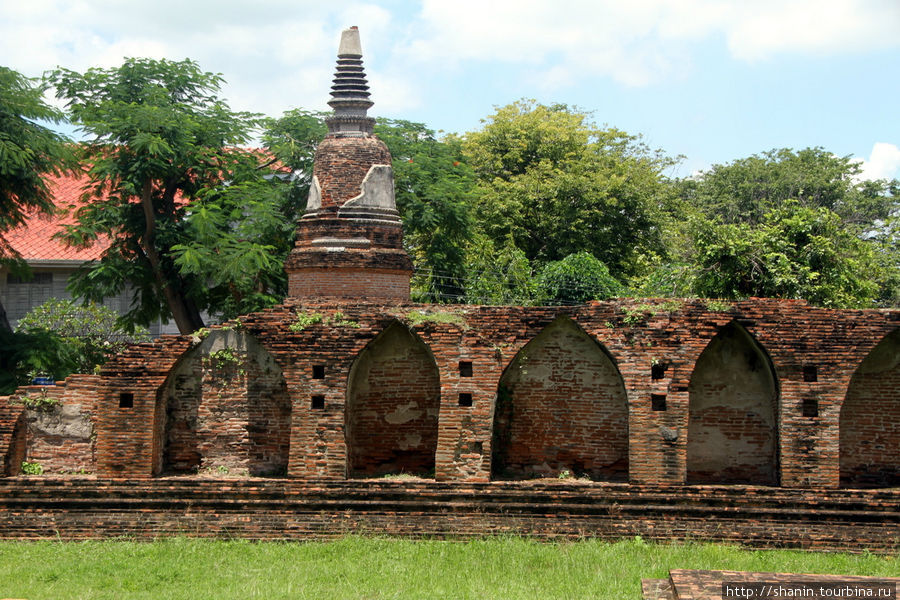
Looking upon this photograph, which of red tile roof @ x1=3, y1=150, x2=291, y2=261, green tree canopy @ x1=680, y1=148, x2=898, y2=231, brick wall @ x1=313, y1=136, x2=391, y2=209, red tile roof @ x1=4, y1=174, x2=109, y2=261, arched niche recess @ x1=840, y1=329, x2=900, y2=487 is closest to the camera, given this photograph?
arched niche recess @ x1=840, y1=329, x2=900, y2=487

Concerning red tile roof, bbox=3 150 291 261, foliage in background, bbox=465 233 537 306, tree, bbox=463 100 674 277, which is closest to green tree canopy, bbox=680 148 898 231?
tree, bbox=463 100 674 277

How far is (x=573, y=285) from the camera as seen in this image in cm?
2536

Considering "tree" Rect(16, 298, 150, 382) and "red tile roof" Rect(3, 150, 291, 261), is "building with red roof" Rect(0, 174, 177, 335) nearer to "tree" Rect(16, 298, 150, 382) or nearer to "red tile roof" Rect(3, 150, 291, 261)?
"red tile roof" Rect(3, 150, 291, 261)

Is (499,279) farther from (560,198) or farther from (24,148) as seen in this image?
(24,148)

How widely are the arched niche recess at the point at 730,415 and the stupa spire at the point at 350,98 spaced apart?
6.12m

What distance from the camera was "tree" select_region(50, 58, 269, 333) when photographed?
22.8 meters

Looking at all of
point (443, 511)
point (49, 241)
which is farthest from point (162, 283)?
point (443, 511)

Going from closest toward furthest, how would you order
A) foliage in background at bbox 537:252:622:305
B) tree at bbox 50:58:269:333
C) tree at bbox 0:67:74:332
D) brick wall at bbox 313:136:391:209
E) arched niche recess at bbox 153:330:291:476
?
arched niche recess at bbox 153:330:291:476
brick wall at bbox 313:136:391:209
tree at bbox 0:67:74:332
tree at bbox 50:58:269:333
foliage in background at bbox 537:252:622:305

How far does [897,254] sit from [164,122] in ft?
68.9

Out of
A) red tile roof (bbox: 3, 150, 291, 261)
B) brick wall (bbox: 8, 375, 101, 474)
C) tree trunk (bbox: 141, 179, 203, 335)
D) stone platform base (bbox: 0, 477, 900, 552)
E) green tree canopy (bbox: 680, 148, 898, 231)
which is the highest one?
green tree canopy (bbox: 680, 148, 898, 231)

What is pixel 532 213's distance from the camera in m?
33.2

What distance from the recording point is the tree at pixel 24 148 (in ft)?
65.5

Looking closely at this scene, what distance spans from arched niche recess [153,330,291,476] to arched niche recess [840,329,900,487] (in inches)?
308

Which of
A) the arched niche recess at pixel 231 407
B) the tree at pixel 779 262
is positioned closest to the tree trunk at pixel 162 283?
the arched niche recess at pixel 231 407
